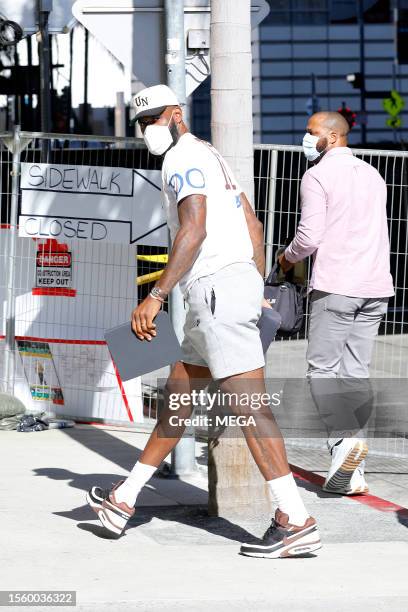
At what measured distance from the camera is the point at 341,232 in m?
6.89

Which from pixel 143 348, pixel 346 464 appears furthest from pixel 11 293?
pixel 143 348

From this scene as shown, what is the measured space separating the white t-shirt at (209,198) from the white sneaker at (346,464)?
1.59 meters

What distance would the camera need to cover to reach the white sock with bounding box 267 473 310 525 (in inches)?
221

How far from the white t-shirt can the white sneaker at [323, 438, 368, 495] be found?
159 cm

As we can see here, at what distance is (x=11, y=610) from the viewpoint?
4.67m

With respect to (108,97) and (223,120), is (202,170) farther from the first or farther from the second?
(108,97)

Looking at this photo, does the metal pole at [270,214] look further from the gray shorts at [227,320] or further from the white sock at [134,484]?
the white sock at [134,484]

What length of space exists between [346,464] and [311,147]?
1.72 metres

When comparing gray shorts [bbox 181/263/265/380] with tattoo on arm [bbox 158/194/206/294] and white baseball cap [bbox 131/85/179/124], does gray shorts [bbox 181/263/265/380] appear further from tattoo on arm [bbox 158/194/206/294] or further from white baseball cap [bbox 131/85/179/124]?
white baseball cap [bbox 131/85/179/124]

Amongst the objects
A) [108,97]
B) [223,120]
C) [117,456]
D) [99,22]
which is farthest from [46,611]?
[108,97]

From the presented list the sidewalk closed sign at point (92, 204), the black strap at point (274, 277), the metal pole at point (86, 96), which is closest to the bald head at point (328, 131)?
the black strap at point (274, 277)

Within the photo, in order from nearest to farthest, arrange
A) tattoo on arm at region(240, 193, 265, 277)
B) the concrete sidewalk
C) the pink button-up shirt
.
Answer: the concrete sidewalk
tattoo on arm at region(240, 193, 265, 277)
the pink button-up shirt

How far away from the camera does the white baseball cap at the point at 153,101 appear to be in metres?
5.82

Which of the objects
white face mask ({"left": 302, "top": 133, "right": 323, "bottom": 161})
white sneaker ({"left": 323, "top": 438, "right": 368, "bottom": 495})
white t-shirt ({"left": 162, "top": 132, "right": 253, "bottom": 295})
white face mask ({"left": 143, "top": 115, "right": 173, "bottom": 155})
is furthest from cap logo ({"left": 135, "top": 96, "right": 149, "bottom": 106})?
white sneaker ({"left": 323, "top": 438, "right": 368, "bottom": 495})
